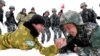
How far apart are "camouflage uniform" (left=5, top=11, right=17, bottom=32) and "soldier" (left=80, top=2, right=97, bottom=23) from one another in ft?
1.21

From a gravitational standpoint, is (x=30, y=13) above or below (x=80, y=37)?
above

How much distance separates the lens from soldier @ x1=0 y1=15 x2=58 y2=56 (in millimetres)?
1464

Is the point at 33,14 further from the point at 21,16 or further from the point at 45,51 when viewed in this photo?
the point at 45,51

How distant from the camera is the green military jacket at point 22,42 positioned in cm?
146

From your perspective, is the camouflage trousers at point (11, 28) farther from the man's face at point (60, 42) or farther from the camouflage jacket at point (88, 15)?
the camouflage jacket at point (88, 15)

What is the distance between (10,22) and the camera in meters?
1.50

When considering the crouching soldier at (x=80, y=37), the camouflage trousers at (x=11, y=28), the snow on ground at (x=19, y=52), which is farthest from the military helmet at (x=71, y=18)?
the camouflage trousers at (x=11, y=28)

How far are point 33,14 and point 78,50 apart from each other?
310mm

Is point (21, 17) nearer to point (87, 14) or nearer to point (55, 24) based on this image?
point (55, 24)

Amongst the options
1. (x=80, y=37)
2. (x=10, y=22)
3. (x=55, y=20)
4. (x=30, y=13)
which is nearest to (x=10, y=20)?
(x=10, y=22)

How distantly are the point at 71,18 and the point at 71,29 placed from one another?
7 cm

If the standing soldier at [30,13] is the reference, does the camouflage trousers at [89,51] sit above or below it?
below

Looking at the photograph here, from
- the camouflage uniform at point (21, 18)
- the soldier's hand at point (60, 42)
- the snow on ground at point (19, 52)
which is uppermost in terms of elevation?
the camouflage uniform at point (21, 18)

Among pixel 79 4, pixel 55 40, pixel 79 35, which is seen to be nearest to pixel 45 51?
pixel 55 40
